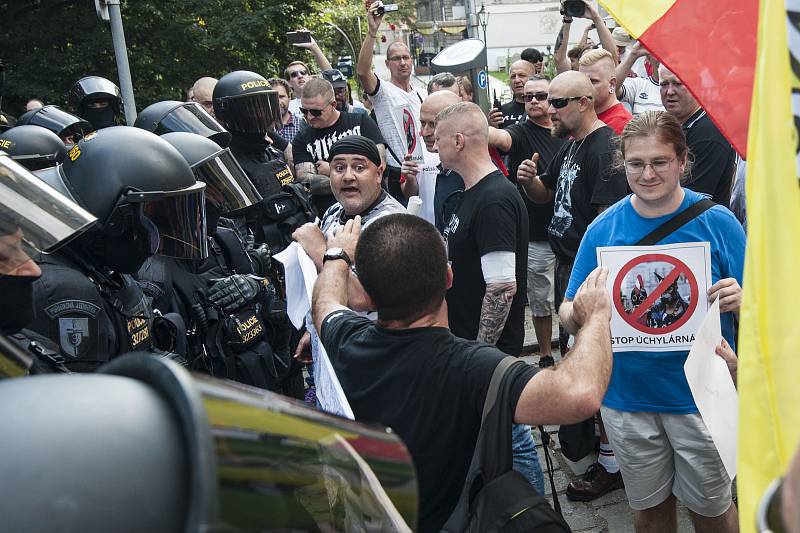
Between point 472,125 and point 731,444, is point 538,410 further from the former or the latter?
point 472,125

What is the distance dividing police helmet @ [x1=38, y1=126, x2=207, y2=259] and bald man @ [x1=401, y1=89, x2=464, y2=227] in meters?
1.77

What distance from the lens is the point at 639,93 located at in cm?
779

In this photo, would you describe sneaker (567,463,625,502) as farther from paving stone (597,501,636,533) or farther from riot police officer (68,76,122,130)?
riot police officer (68,76,122,130)

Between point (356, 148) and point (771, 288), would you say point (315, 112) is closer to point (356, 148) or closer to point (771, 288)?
point (356, 148)

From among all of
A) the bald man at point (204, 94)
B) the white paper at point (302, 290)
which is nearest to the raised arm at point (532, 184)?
the white paper at point (302, 290)

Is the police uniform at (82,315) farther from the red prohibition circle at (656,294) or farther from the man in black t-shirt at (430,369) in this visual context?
the red prohibition circle at (656,294)

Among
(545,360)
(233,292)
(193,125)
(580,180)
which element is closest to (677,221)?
(580,180)

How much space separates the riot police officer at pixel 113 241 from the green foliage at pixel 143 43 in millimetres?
15520

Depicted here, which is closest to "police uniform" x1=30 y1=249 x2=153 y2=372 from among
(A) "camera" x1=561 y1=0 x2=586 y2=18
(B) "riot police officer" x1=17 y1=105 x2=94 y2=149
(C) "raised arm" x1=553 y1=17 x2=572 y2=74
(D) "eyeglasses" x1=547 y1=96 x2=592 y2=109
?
(D) "eyeglasses" x1=547 y1=96 x2=592 y2=109

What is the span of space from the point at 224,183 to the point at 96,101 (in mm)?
4112

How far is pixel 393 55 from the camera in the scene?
7453 millimetres

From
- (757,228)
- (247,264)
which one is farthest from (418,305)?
(247,264)

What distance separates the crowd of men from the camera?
2.22 m

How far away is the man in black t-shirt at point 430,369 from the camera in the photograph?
205 cm
